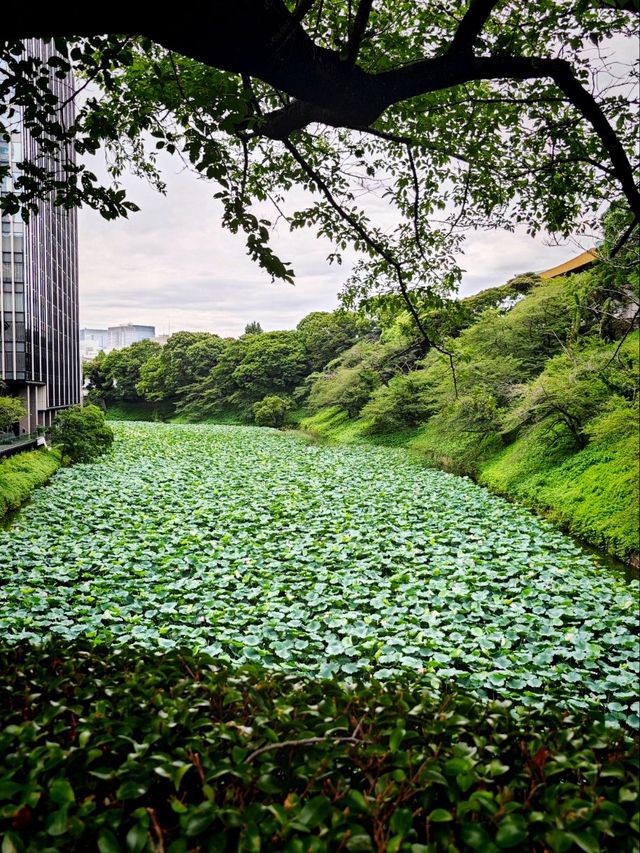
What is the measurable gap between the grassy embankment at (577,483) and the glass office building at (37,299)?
1489 cm

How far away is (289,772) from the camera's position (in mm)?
1574

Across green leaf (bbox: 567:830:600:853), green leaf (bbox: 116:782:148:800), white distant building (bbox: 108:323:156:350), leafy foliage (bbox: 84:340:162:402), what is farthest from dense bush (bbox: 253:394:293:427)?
white distant building (bbox: 108:323:156:350)

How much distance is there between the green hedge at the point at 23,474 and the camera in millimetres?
9242

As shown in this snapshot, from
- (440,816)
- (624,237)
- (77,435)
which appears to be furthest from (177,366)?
(440,816)

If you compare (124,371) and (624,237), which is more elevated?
(124,371)

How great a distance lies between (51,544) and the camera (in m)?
6.89

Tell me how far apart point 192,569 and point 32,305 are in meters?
18.1

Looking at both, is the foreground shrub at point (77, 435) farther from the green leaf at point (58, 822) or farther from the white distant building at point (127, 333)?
the white distant building at point (127, 333)

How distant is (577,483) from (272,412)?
22.2 metres

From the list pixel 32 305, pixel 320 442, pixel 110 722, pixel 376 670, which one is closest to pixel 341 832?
pixel 110 722

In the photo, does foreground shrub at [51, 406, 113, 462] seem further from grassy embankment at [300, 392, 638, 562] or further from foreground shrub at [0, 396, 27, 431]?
grassy embankment at [300, 392, 638, 562]

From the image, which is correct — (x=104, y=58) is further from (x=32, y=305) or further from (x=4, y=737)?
(x=32, y=305)

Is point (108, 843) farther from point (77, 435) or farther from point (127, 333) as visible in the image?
point (127, 333)

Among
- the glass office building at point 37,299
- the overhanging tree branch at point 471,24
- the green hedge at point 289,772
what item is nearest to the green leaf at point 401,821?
the green hedge at point 289,772
